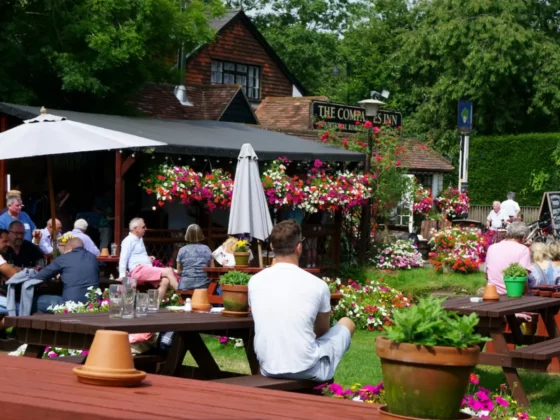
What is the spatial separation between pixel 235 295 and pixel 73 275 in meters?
3.18

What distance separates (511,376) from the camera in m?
8.89

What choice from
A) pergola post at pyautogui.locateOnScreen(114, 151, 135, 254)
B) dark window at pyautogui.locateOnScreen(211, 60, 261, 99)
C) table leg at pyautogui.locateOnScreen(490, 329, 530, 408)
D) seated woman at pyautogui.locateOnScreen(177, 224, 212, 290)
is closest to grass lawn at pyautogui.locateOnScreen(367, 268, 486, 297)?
pergola post at pyautogui.locateOnScreen(114, 151, 135, 254)

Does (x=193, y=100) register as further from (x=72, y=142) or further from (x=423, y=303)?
(x=423, y=303)

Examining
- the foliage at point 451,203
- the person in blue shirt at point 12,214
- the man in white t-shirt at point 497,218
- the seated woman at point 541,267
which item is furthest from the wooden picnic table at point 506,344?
the foliage at point 451,203

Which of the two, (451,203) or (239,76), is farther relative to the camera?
(239,76)

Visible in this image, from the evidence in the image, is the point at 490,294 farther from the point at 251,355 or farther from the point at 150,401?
the point at 150,401

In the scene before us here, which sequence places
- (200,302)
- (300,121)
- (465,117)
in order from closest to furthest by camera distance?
(200,302) < (300,121) < (465,117)

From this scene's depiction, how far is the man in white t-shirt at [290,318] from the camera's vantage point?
6.04 m

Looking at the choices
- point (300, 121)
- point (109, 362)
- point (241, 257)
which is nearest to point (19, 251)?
point (241, 257)

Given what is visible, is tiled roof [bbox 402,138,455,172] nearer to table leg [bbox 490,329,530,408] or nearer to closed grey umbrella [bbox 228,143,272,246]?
closed grey umbrella [bbox 228,143,272,246]

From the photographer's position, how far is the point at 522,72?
39000 mm

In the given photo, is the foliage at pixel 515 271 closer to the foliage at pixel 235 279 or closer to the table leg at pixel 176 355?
the foliage at pixel 235 279

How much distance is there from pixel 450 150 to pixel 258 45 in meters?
8.43

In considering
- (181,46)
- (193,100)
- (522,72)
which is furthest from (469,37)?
(181,46)
